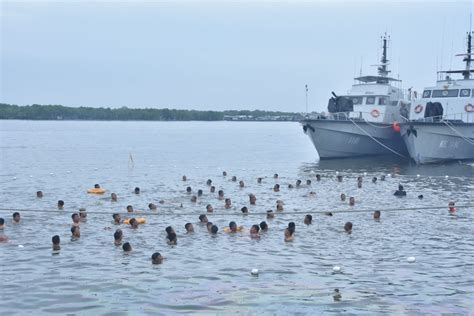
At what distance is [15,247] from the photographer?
23594 millimetres

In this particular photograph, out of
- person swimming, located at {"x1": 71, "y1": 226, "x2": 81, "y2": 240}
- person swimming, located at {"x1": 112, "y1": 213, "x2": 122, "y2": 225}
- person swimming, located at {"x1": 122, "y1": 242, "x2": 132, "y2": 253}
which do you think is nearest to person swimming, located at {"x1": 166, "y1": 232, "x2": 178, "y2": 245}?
person swimming, located at {"x1": 122, "y1": 242, "x2": 132, "y2": 253}

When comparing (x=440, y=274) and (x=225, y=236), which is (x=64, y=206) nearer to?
(x=225, y=236)

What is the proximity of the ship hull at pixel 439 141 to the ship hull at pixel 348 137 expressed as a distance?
4.77 metres

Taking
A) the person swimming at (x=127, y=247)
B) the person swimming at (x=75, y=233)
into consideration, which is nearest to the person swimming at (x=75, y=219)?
the person swimming at (x=75, y=233)

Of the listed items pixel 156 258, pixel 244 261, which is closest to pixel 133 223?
pixel 156 258

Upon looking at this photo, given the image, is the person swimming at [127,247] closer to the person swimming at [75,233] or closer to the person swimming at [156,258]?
the person swimming at [156,258]

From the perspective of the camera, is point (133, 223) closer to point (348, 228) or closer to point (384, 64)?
point (348, 228)

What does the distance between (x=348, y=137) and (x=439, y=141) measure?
30.2ft

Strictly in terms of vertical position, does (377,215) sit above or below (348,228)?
above

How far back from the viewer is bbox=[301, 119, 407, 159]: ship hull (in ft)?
203

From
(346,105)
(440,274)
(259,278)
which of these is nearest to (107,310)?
(259,278)

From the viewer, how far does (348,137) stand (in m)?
63.3

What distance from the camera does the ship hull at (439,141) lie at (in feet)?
183

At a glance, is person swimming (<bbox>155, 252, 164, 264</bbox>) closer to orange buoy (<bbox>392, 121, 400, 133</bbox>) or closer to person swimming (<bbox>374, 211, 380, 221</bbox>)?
person swimming (<bbox>374, 211, 380, 221</bbox>)
